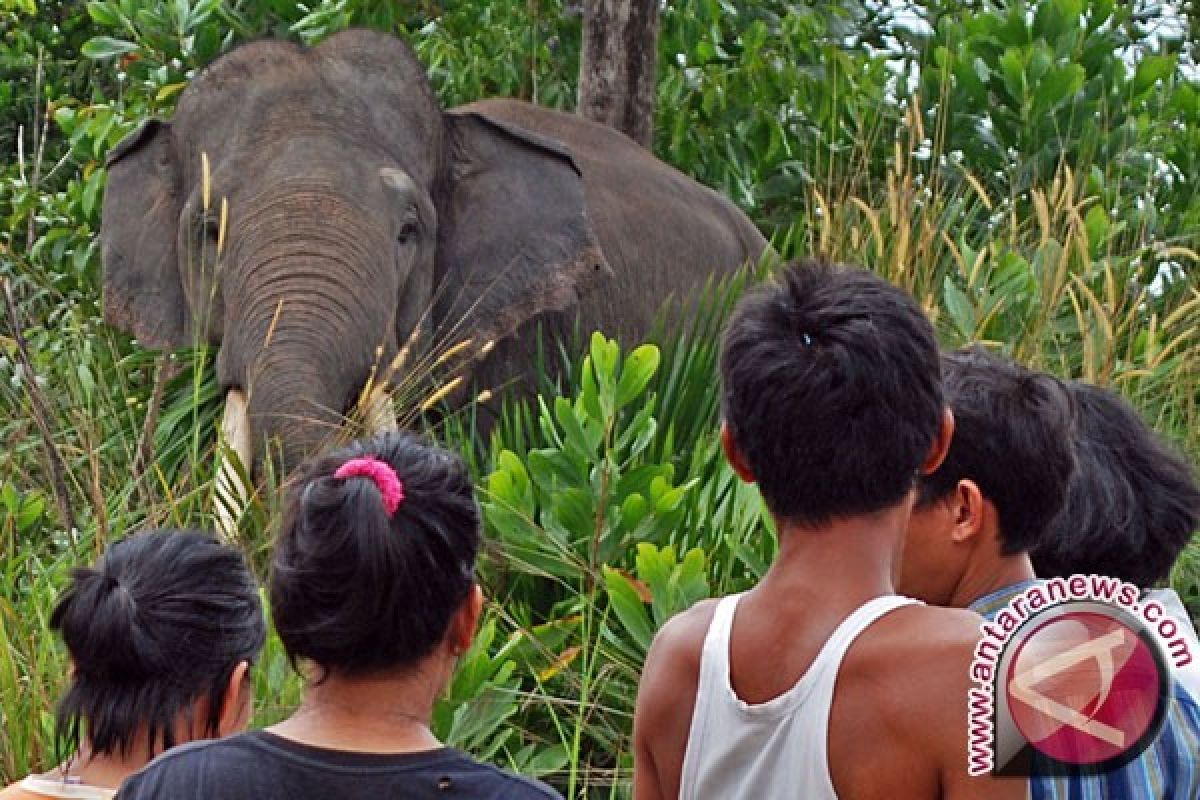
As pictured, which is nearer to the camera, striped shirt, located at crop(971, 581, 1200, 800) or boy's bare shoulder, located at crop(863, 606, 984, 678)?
boy's bare shoulder, located at crop(863, 606, 984, 678)

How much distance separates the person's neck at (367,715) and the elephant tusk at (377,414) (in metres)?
4.35

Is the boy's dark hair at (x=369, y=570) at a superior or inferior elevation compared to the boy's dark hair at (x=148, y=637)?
superior

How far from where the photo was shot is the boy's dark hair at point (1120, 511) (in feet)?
12.5

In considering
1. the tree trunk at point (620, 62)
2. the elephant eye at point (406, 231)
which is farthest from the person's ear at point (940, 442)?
the tree trunk at point (620, 62)

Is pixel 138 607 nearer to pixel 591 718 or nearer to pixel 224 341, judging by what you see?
pixel 591 718

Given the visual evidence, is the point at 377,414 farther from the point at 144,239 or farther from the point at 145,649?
the point at 145,649

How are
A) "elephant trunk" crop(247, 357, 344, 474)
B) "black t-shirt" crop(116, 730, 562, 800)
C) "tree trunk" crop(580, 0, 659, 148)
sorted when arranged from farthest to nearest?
"tree trunk" crop(580, 0, 659, 148) → "elephant trunk" crop(247, 357, 344, 474) → "black t-shirt" crop(116, 730, 562, 800)

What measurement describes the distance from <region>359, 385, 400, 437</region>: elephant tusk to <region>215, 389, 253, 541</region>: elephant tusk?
1.34 ft

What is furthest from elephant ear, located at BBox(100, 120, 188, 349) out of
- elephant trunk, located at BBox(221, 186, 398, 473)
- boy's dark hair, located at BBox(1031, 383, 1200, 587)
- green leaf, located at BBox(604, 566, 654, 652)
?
boy's dark hair, located at BBox(1031, 383, 1200, 587)

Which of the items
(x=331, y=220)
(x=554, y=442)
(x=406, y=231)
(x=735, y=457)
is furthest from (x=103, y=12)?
(x=735, y=457)

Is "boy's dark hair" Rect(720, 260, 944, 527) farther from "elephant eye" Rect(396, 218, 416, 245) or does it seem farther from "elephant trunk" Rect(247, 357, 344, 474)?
"elephant eye" Rect(396, 218, 416, 245)

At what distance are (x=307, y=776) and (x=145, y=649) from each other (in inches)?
25.4

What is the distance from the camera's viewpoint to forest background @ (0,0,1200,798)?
614cm

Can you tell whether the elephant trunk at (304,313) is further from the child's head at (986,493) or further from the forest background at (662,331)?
the child's head at (986,493)
